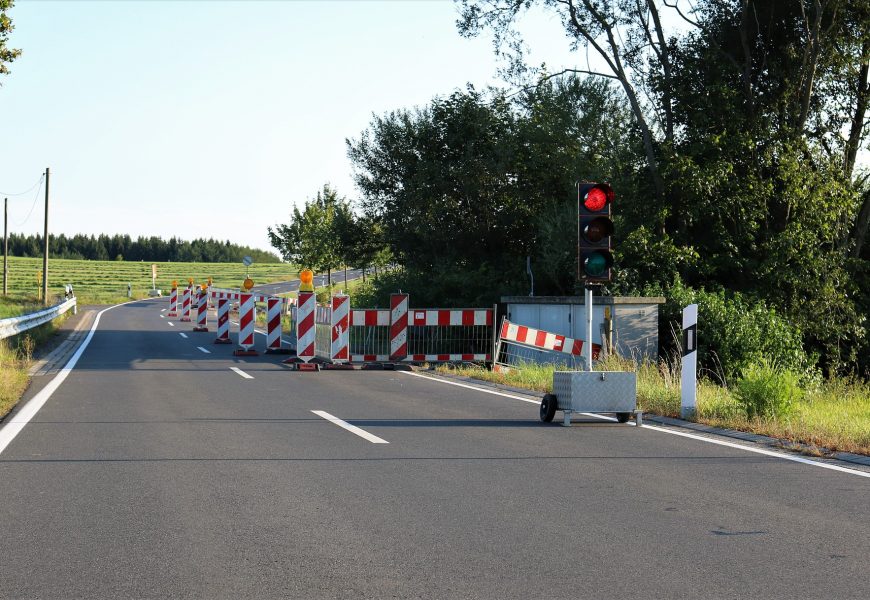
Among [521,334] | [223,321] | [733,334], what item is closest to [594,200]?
[521,334]

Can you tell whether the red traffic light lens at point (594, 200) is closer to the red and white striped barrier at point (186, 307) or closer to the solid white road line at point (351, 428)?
the solid white road line at point (351, 428)

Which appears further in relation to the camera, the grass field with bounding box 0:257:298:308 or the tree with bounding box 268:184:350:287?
the grass field with bounding box 0:257:298:308

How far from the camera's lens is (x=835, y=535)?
5766 millimetres

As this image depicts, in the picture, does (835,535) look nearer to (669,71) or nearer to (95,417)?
(95,417)

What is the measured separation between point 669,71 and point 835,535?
22680 mm

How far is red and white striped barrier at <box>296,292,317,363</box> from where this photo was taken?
20.2 metres

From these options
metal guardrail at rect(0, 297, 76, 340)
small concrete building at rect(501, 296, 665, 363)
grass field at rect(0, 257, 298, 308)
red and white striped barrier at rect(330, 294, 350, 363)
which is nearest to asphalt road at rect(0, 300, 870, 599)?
small concrete building at rect(501, 296, 665, 363)

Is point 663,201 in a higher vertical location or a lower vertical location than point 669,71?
lower

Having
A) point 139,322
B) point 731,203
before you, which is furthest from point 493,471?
point 139,322

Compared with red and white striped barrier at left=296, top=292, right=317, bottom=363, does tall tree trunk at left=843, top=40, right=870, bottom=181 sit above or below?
above

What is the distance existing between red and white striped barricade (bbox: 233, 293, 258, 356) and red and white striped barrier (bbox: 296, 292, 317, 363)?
3.26 meters

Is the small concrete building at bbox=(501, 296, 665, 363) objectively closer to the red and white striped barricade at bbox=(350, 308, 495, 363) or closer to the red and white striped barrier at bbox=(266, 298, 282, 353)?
the red and white striped barricade at bbox=(350, 308, 495, 363)

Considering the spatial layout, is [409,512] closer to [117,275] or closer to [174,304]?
[174,304]

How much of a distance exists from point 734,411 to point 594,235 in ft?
9.13
